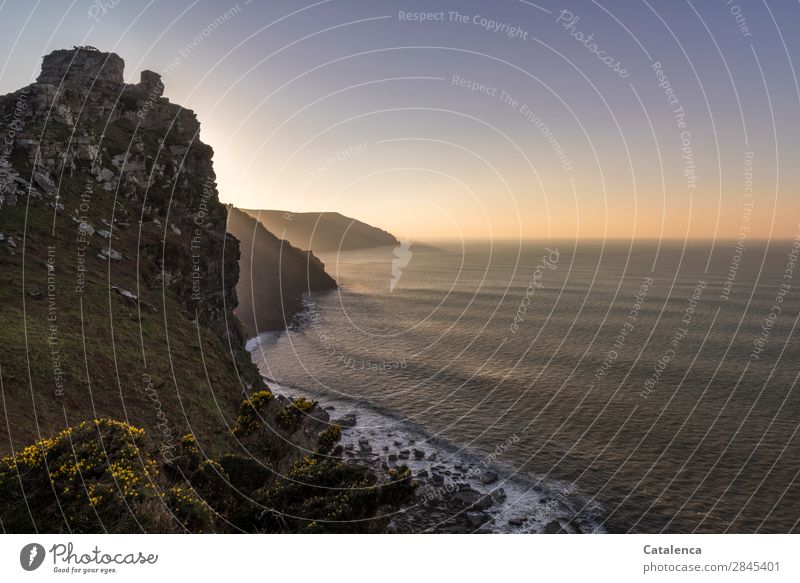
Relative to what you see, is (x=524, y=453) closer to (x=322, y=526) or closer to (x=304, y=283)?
(x=322, y=526)

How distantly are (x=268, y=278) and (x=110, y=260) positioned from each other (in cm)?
10095

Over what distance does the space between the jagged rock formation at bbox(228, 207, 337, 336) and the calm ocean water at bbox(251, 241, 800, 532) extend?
10913 millimetres

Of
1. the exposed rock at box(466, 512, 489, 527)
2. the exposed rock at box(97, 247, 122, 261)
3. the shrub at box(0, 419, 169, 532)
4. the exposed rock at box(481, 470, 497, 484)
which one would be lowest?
the exposed rock at box(466, 512, 489, 527)

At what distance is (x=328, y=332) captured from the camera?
106m

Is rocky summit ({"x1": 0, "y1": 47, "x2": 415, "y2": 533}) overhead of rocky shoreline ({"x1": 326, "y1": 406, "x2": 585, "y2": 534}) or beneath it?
overhead

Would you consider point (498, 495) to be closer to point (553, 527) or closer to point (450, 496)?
point (450, 496)

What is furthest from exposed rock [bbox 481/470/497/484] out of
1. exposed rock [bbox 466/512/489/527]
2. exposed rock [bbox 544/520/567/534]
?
exposed rock [bbox 544/520/567/534]

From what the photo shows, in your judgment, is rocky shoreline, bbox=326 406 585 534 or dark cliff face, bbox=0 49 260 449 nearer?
dark cliff face, bbox=0 49 260 449

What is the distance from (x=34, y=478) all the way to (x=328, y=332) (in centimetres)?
9449

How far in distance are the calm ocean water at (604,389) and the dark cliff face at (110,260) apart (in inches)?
1013

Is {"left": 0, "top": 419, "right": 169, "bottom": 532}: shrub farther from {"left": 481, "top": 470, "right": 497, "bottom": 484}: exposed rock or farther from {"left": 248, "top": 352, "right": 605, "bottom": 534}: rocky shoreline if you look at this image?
{"left": 481, "top": 470, "right": 497, "bottom": 484}: exposed rock

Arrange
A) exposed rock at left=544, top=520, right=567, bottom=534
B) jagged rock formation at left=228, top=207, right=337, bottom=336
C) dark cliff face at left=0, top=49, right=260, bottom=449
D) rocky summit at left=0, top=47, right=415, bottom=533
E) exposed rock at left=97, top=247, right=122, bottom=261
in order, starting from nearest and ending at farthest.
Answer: rocky summit at left=0, top=47, right=415, bottom=533, dark cliff face at left=0, top=49, right=260, bottom=449, exposed rock at left=544, top=520, right=567, bottom=534, exposed rock at left=97, top=247, right=122, bottom=261, jagged rock formation at left=228, top=207, right=337, bottom=336

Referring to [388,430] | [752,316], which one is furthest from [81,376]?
[752,316]

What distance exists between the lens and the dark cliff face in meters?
26.8
